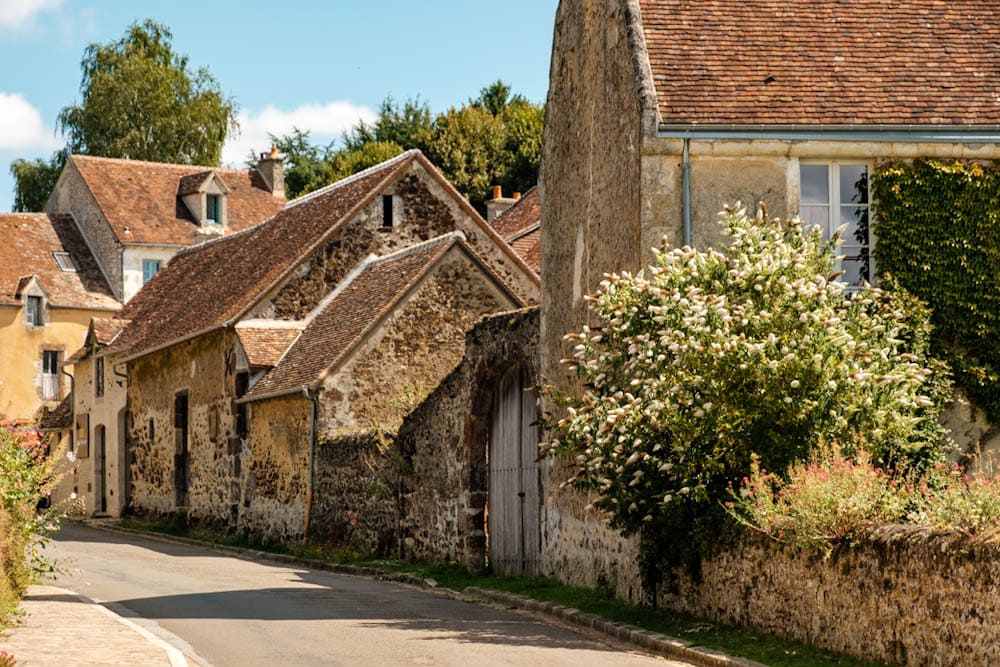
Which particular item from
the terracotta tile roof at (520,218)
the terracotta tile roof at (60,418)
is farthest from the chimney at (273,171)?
the terracotta tile roof at (520,218)

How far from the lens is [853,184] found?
17.2m

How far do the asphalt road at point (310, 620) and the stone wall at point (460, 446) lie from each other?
131 cm

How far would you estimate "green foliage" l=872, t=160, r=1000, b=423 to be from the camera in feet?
54.6

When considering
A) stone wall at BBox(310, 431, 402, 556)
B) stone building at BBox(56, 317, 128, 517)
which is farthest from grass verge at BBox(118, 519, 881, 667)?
stone building at BBox(56, 317, 128, 517)

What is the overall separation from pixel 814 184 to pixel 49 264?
40.0 meters

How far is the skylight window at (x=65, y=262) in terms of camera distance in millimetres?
52375

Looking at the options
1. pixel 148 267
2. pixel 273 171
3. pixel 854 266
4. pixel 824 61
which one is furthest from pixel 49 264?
pixel 854 266

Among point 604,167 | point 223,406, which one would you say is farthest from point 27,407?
point 604,167

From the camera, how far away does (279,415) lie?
92.5 feet

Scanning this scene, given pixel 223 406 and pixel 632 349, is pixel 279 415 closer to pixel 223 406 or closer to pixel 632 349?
pixel 223 406

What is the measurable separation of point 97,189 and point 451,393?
110 ft

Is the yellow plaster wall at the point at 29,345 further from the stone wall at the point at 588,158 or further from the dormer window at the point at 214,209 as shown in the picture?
the stone wall at the point at 588,158

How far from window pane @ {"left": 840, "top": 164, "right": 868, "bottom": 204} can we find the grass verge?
5.31m

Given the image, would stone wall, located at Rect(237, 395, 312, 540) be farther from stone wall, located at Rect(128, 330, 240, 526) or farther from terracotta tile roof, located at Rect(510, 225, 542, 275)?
terracotta tile roof, located at Rect(510, 225, 542, 275)
